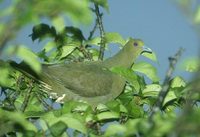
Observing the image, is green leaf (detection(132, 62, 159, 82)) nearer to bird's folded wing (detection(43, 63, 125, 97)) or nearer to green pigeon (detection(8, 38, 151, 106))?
green pigeon (detection(8, 38, 151, 106))

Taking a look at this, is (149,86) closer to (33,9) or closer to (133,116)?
(133,116)

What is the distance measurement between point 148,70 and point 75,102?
72 centimetres

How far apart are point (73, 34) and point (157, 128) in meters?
1.80

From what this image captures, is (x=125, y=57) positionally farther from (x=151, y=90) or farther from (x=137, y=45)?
(x=151, y=90)

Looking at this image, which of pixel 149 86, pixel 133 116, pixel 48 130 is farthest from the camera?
pixel 149 86

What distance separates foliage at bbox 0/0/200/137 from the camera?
86 centimetres

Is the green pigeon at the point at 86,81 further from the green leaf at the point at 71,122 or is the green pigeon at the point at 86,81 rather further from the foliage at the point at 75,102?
the green leaf at the point at 71,122

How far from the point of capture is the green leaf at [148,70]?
2672 millimetres

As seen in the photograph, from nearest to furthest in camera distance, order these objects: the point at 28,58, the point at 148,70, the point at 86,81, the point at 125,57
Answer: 1. the point at 28,58
2. the point at 148,70
3. the point at 86,81
4. the point at 125,57

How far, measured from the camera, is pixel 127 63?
13.8ft

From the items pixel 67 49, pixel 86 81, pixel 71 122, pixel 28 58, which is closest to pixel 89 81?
pixel 86 81

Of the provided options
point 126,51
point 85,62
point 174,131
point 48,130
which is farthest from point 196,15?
point 126,51

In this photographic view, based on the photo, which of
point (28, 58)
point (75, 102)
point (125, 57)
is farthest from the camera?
point (125, 57)

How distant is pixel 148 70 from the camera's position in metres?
2.67
